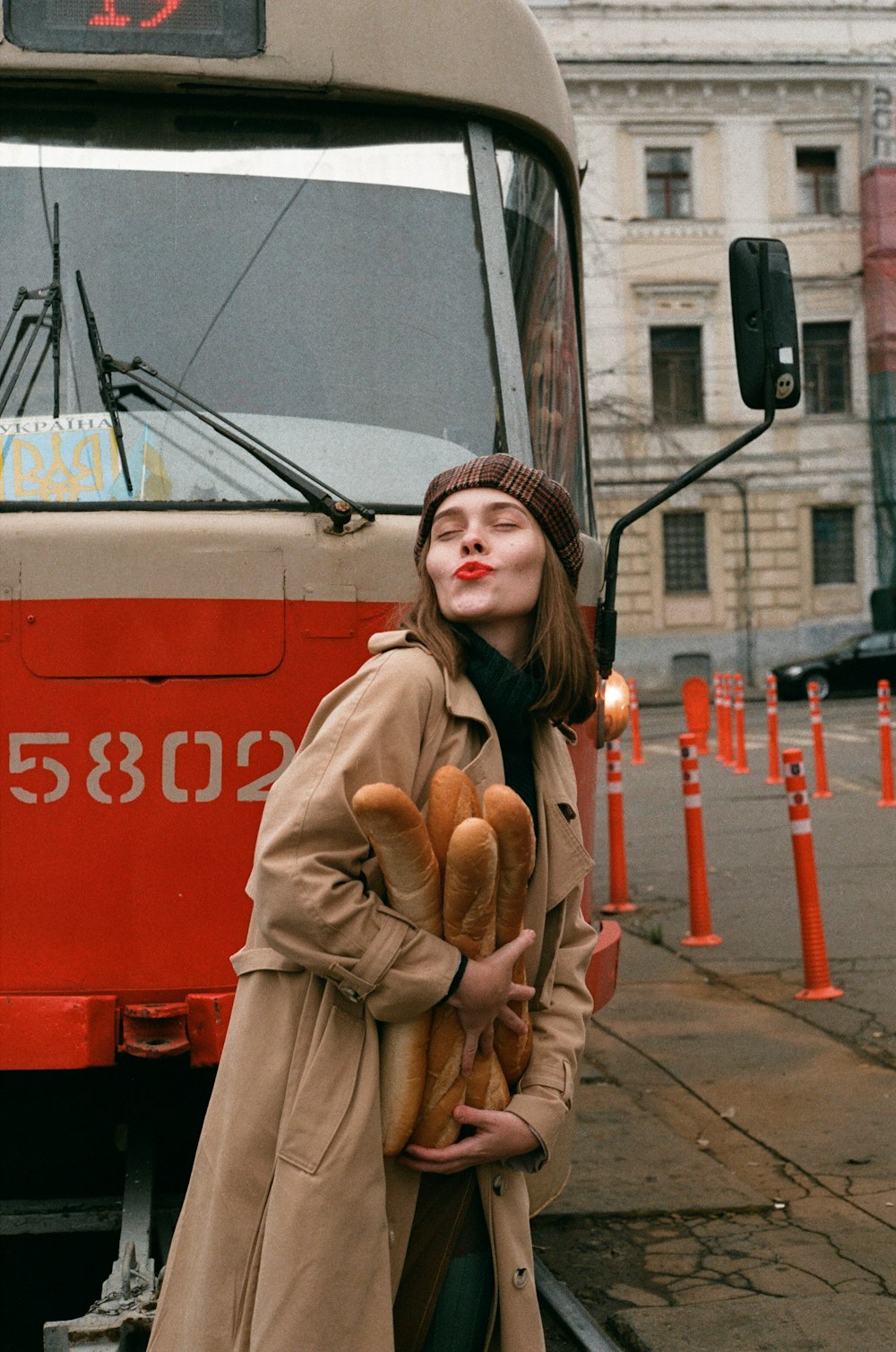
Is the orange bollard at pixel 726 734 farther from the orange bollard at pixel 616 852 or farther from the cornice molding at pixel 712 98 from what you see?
the cornice molding at pixel 712 98

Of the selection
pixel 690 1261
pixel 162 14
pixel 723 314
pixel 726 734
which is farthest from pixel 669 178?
pixel 690 1261

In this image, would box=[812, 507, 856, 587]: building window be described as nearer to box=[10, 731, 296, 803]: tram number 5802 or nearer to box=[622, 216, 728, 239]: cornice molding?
box=[622, 216, 728, 239]: cornice molding

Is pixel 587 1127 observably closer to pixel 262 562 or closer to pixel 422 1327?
pixel 262 562

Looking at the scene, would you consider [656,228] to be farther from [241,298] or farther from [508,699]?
[508,699]

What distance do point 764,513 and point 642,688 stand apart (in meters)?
4.69

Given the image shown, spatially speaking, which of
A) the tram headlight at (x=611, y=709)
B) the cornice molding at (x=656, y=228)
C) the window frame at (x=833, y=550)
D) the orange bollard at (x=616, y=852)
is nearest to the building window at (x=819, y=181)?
the cornice molding at (x=656, y=228)

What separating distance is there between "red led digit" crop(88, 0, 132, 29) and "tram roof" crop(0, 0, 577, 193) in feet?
0.25

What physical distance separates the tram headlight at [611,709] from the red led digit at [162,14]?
81.0 inches

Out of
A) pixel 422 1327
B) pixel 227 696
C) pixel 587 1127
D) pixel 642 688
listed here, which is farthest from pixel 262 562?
pixel 642 688

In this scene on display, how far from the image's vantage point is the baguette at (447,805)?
2281 mm

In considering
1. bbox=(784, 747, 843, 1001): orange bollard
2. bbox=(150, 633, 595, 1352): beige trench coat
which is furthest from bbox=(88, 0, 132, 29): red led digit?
bbox=(784, 747, 843, 1001): orange bollard

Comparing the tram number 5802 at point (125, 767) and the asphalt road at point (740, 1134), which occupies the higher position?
the tram number 5802 at point (125, 767)

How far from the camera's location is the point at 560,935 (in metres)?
2.56

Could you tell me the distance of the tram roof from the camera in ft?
12.8
